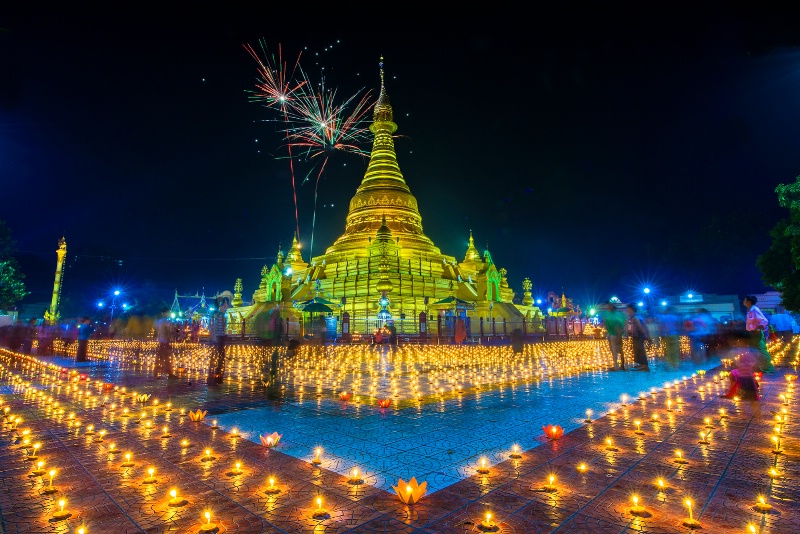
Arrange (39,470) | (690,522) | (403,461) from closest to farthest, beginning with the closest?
1. (690,522)
2. (39,470)
3. (403,461)

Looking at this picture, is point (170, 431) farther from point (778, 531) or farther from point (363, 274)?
point (363, 274)

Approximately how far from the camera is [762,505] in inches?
124

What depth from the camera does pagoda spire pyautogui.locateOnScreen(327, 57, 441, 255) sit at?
124 ft

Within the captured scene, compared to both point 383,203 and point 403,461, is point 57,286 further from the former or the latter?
point 403,461

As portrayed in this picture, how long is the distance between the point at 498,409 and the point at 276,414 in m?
3.62

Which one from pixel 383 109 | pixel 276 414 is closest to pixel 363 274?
pixel 383 109

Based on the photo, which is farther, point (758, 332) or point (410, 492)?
point (758, 332)

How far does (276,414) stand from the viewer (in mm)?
6656

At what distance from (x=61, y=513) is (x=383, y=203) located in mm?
36857

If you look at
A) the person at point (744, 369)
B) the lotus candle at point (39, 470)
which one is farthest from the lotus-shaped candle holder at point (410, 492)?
the person at point (744, 369)

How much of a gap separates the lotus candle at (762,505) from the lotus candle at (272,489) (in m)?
3.77

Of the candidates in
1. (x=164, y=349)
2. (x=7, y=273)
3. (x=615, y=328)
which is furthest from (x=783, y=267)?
(x=7, y=273)

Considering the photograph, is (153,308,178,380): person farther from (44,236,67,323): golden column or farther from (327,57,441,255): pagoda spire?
(44,236,67,323): golden column

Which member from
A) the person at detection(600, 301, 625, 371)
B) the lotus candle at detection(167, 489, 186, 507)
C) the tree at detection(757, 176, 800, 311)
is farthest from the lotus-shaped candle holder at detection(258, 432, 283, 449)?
the tree at detection(757, 176, 800, 311)
